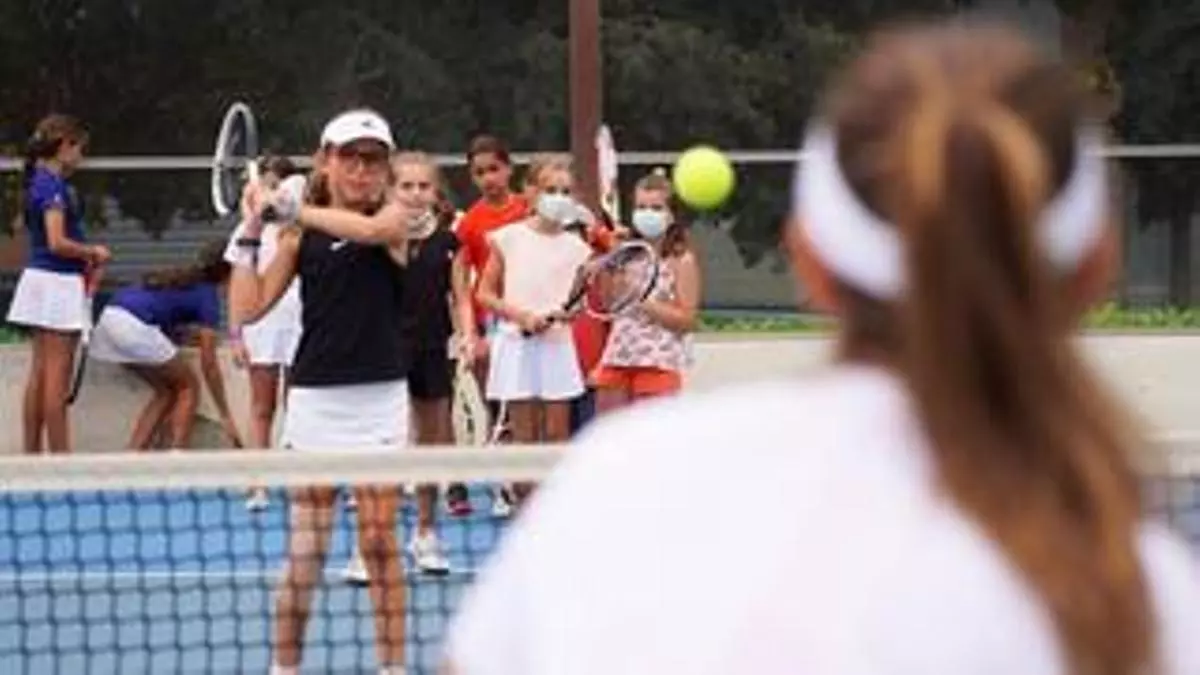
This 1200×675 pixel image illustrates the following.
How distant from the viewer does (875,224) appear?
172 centimetres

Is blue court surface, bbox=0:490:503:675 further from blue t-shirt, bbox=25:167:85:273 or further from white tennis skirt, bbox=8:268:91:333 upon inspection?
white tennis skirt, bbox=8:268:91:333

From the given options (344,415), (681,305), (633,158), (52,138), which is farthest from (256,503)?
(633,158)

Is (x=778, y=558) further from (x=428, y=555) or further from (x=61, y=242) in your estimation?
(x=61, y=242)

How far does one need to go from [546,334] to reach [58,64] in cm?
669

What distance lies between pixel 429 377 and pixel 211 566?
897 mm

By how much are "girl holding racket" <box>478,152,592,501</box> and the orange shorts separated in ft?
0.37

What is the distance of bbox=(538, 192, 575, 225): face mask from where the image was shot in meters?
9.71

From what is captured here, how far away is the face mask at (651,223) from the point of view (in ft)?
33.2

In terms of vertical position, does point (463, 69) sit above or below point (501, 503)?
above

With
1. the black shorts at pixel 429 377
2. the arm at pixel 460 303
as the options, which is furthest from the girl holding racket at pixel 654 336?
the black shorts at pixel 429 377

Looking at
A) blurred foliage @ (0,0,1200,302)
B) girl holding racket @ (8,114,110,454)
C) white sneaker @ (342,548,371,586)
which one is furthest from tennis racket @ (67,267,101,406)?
white sneaker @ (342,548,371,586)

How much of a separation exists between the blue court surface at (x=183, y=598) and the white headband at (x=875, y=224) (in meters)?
4.30

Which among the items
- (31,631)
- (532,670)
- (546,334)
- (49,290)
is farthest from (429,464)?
(49,290)

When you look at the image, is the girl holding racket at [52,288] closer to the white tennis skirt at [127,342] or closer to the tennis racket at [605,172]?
the white tennis skirt at [127,342]
